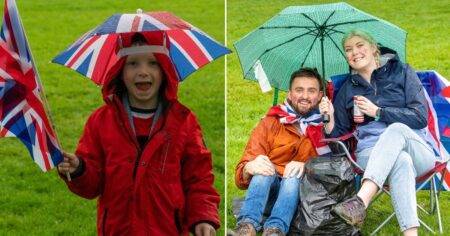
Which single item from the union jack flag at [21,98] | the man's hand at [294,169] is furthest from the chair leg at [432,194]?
the union jack flag at [21,98]

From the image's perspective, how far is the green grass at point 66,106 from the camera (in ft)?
20.8

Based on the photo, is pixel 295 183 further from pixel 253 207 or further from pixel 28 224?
pixel 28 224

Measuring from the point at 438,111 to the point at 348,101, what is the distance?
68 centimetres

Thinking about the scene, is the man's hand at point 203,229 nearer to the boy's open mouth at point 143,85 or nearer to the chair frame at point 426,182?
the boy's open mouth at point 143,85

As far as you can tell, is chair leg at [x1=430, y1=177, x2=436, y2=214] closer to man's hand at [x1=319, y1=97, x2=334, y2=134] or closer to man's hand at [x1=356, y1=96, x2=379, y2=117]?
man's hand at [x1=356, y1=96, x2=379, y2=117]

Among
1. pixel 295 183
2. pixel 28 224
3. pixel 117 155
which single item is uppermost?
pixel 117 155

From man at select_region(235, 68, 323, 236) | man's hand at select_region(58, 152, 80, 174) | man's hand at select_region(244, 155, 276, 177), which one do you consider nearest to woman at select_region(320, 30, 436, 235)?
man at select_region(235, 68, 323, 236)

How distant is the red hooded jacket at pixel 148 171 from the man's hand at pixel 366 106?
1.60 meters

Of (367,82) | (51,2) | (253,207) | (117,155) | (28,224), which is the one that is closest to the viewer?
(117,155)

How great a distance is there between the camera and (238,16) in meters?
12.1

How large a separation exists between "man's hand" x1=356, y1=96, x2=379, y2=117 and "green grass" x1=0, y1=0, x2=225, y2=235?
1310mm

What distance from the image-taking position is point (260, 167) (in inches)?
216

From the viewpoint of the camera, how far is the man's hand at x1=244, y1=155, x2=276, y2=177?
5480 millimetres

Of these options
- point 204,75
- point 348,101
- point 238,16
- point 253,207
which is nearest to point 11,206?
point 253,207
